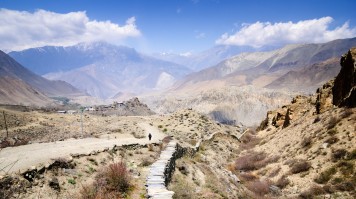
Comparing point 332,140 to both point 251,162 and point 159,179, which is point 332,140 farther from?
point 159,179

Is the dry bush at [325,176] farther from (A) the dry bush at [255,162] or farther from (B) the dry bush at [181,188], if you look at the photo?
(B) the dry bush at [181,188]

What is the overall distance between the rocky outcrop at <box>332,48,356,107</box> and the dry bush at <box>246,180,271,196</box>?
12901mm

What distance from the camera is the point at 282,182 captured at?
1025 inches

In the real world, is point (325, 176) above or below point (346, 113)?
below

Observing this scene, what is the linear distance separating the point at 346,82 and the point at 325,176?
1789cm

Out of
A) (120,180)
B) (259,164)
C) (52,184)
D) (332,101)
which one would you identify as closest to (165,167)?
(120,180)

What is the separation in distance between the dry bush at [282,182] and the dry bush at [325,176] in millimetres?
2502

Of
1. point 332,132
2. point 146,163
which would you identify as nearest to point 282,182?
point 332,132

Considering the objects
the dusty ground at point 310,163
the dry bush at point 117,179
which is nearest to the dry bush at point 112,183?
the dry bush at point 117,179

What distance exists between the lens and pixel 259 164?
A: 110 ft

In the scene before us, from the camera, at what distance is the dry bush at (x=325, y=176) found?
2316 centimetres

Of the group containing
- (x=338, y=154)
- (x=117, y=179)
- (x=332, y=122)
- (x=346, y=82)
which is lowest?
(x=338, y=154)

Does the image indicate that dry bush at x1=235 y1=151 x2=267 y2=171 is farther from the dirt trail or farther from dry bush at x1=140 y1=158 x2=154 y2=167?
dry bush at x1=140 y1=158 x2=154 y2=167

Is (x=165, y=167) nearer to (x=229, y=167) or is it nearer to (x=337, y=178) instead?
(x=337, y=178)
